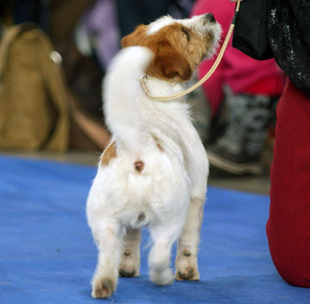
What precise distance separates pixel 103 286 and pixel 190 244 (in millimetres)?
351

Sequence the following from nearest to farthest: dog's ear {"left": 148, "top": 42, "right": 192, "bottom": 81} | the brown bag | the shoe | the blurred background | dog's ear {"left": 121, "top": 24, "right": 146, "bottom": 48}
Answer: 1. dog's ear {"left": 148, "top": 42, "right": 192, "bottom": 81}
2. dog's ear {"left": 121, "top": 24, "right": 146, "bottom": 48}
3. the shoe
4. the blurred background
5. the brown bag

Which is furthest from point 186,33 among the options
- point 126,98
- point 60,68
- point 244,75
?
point 60,68

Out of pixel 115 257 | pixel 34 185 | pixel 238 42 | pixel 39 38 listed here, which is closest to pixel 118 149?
pixel 115 257

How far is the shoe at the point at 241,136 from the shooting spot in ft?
12.8

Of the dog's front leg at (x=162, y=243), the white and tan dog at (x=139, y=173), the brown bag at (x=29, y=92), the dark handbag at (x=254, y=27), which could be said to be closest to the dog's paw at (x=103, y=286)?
the white and tan dog at (x=139, y=173)

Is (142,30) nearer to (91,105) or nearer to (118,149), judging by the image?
(118,149)

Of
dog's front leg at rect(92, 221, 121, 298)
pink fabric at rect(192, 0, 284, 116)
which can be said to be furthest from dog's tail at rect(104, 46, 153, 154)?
pink fabric at rect(192, 0, 284, 116)

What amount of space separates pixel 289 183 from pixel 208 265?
438 mm

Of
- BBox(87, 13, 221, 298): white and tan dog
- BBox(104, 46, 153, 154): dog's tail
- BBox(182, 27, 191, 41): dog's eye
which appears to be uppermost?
BBox(182, 27, 191, 41): dog's eye

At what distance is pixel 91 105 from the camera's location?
5.57m

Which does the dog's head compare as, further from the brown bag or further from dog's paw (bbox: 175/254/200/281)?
the brown bag

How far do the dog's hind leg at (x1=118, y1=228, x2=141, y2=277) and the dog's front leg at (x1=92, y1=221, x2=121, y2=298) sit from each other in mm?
256

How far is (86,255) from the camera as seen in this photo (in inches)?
85.4

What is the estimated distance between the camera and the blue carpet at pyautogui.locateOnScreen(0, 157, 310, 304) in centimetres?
169
